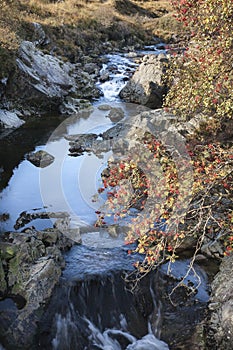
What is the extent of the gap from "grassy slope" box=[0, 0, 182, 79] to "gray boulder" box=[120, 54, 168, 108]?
295cm

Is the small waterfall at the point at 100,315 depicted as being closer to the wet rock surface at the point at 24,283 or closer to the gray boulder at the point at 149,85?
the wet rock surface at the point at 24,283

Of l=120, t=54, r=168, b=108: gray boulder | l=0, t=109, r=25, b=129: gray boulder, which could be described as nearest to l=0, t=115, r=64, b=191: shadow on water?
l=0, t=109, r=25, b=129: gray boulder

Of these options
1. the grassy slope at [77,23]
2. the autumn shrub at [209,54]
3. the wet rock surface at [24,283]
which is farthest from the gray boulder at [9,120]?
the autumn shrub at [209,54]

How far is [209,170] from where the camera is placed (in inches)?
289

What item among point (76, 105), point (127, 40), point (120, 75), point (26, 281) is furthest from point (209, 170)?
point (127, 40)

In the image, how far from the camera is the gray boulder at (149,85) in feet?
79.5

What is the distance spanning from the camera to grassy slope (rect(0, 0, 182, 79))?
25.5 metres

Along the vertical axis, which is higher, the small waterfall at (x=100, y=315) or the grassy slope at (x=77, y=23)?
the grassy slope at (x=77, y=23)

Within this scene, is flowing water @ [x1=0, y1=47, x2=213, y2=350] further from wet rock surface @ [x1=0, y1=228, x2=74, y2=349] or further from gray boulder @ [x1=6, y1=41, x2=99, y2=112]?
gray boulder @ [x1=6, y1=41, x2=99, y2=112]

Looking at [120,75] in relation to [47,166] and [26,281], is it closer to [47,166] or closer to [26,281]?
[47,166]

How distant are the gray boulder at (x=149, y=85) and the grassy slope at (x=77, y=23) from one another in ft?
9.68

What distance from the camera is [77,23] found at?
38.0 metres

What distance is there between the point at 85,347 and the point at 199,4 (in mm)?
8369

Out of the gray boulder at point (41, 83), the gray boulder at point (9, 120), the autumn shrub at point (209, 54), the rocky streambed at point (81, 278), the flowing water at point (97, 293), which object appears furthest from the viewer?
the gray boulder at point (41, 83)
